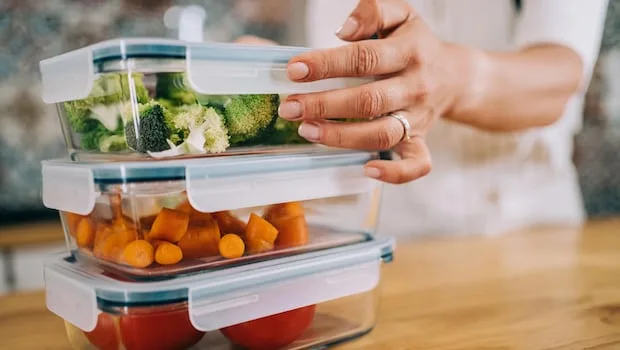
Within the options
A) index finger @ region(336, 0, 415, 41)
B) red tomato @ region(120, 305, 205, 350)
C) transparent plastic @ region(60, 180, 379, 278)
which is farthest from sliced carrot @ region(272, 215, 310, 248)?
index finger @ region(336, 0, 415, 41)

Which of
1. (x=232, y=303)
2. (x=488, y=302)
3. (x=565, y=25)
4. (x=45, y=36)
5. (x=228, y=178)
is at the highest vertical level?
(x=45, y=36)

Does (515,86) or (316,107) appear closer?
(316,107)

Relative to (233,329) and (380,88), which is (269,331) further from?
(380,88)

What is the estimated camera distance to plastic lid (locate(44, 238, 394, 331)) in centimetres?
53

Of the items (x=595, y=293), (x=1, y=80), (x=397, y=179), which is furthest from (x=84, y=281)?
(x=1, y=80)

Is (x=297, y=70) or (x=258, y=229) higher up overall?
(x=297, y=70)

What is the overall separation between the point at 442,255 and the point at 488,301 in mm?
275

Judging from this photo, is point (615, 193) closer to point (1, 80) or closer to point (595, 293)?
point (595, 293)

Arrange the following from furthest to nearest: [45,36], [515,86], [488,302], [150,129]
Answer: [45,36] → [515,86] → [488,302] → [150,129]

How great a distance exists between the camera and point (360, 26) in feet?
2.30

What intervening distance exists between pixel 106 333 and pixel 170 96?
0.69ft

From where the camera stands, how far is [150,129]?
534mm

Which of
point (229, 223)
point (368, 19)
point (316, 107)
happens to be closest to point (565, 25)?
point (368, 19)

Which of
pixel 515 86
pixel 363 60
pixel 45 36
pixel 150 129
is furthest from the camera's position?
pixel 45 36
